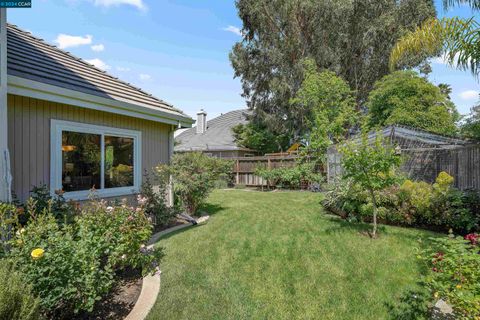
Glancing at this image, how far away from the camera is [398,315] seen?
3113 millimetres

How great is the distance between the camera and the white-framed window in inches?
202

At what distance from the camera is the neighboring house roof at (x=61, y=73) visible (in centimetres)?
466

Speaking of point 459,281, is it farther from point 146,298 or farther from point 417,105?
point 417,105

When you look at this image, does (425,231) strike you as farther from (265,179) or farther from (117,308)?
(265,179)

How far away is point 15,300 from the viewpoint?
2111 millimetres

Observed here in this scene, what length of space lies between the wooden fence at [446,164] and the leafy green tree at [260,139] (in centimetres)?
1067

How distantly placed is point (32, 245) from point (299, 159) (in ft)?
43.6

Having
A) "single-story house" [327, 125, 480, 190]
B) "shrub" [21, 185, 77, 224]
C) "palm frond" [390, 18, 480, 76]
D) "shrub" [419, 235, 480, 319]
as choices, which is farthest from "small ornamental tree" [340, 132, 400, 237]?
"shrub" [21, 185, 77, 224]

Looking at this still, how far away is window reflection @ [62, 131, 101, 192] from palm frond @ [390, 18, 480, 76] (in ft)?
25.3

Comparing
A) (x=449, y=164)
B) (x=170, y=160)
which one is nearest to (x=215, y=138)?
(x=170, y=160)

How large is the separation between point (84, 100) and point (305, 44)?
1653 cm

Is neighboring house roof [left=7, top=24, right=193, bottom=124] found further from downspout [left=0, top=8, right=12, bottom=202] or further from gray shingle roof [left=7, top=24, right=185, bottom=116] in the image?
downspout [left=0, top=8, right=12, bottom=202]

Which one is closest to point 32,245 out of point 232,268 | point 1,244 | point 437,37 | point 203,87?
point 1,244

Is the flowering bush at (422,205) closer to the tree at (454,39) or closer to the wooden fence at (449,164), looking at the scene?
the wooden fence at (449,164)
